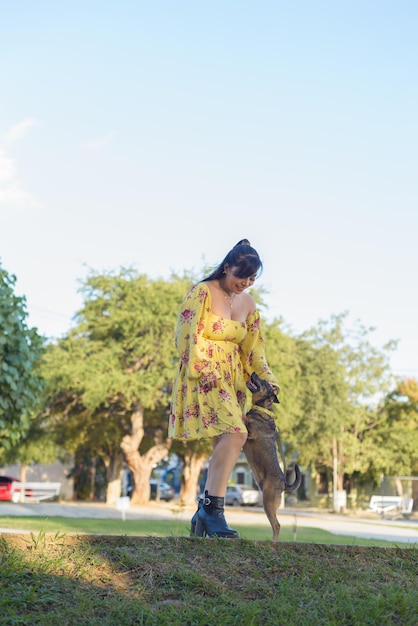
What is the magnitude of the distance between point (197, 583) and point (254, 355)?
7.15ft

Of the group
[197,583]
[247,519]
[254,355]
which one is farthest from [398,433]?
[197,583]

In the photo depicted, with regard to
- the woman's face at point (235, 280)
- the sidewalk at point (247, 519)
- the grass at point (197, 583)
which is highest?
the woman's face at point (235, 280)

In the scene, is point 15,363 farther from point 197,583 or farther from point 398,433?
point 398,433

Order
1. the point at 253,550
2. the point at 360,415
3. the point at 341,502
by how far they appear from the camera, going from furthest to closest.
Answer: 1. the point at 360,415
2. the point at 341,502
3. the point at 253,550

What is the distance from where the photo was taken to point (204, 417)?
5.68m

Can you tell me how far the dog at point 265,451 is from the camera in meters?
5.89

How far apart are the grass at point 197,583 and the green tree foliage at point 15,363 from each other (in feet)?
35.0

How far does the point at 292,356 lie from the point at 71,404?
977cm

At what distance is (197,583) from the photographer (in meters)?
4.33

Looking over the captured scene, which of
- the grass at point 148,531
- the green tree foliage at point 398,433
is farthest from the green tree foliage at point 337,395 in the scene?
the grass at point 148,531

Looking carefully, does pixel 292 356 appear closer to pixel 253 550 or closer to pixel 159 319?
pixel 159 319

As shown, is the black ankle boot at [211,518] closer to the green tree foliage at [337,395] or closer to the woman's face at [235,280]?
the woman's face at [235,280]

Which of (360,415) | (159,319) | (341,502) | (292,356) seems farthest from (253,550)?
(360,415)

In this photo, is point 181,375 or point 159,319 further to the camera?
point 159,319
